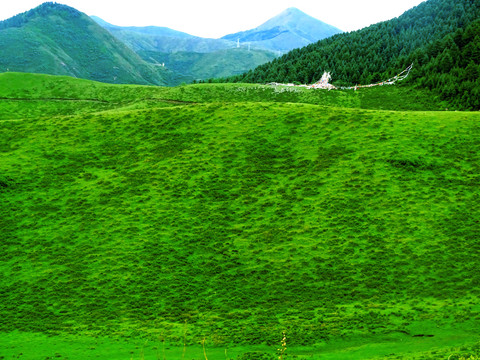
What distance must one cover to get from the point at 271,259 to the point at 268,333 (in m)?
13.1

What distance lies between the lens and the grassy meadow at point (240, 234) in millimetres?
34219

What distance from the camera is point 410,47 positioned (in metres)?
199

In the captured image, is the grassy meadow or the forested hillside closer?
the grassy meadow

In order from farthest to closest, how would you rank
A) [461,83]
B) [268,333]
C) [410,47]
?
[410,47] → [461,83] → [268,333]

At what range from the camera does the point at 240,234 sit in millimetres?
51938

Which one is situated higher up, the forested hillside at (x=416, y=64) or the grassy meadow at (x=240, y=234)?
the forested hillside at (x=416, y=64)

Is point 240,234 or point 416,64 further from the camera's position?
point 416,64

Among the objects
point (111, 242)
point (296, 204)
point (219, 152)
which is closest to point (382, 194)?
point (296, 204)

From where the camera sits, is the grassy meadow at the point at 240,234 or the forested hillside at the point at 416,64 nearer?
the grassy meadow at the point at 240,234

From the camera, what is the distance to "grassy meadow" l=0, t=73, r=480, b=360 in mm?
34219

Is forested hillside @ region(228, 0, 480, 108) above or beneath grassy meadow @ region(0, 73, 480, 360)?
above

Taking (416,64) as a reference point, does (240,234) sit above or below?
below

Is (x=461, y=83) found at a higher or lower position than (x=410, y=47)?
Answer: lower

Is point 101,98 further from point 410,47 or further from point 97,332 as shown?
point 410,47
